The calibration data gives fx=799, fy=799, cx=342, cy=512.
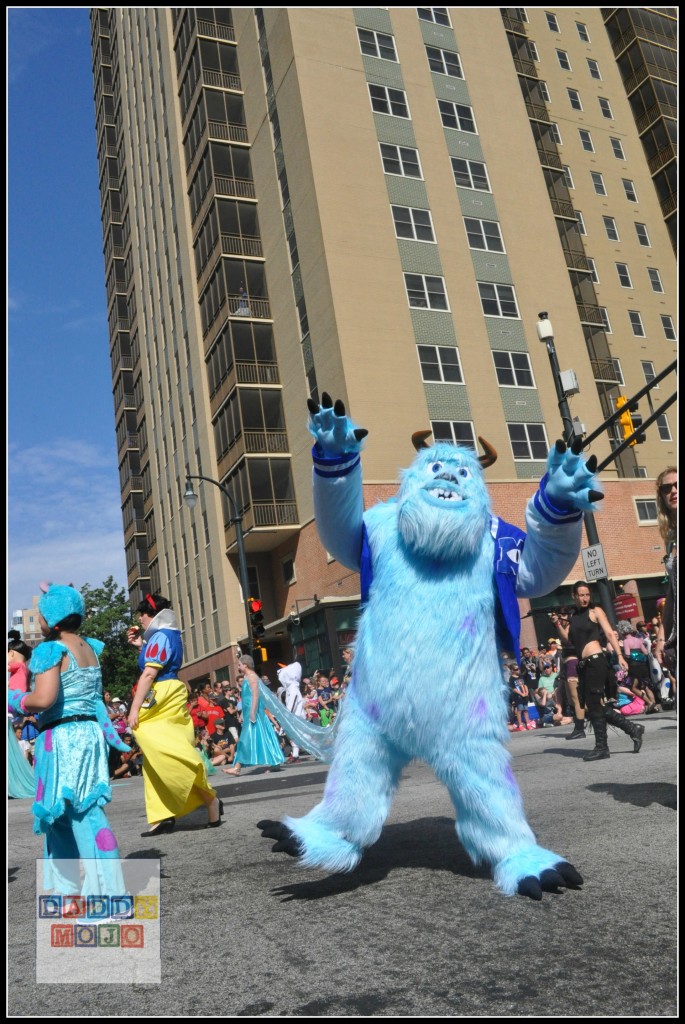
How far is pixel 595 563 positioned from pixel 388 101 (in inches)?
854

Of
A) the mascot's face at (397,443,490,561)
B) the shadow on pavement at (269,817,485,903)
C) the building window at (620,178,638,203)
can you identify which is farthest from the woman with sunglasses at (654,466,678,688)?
the building window at (620,178,638,203)

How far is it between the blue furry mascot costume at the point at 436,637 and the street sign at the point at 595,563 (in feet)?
33.9

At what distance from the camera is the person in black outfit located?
7711 mm

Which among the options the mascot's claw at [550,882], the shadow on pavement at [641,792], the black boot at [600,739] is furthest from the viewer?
the black boot at [600,739]

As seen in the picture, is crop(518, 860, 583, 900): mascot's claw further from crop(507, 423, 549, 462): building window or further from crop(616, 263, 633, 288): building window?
crop(616, 263, 633, 288): building window

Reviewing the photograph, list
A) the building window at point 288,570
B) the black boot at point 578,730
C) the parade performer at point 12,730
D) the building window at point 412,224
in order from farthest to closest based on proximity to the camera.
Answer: the building window at point 288,570
the building window at point 412,224
the black boot at point 578,730
the parade performer at point 12,730

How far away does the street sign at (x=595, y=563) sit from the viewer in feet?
45.1

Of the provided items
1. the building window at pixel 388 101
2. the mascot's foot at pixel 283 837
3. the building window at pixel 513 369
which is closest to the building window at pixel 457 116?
the building window at pixel 388 101

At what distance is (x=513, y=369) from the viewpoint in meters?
27.9

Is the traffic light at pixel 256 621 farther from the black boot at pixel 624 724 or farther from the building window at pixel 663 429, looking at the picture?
the building window at pixel 663 429

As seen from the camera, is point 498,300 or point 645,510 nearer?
point 498,300

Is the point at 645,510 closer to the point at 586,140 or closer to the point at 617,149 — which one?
the point at 586,140

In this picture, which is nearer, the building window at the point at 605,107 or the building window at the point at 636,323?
the building window at the point at 636,323

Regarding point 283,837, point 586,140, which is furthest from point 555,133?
point 283,837
